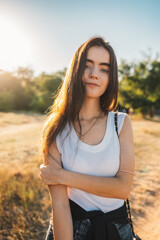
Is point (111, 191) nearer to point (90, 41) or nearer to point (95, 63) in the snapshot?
point (95, 63)

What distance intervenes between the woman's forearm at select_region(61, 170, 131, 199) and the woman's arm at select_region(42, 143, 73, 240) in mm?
112

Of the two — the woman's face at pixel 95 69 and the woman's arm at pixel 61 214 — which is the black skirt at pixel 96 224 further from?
the woman's face at pixel 95 69

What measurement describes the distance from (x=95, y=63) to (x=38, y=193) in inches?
113

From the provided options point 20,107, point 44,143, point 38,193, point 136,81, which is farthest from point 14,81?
point 44,143

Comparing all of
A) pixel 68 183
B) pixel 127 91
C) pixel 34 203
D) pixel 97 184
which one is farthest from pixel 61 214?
pixel 127 91

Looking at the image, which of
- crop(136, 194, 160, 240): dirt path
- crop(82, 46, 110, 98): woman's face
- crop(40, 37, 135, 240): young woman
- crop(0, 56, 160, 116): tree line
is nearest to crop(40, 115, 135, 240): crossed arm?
crop(40, 37, 135, 240): young woman

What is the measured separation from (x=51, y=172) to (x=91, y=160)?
31 centimetres

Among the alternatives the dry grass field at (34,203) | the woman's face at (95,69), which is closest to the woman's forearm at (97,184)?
the woman's face at (95,69)

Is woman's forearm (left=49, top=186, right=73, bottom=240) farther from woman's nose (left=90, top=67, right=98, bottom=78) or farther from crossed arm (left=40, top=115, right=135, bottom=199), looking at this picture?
woman's nose (left=90, top=67, right=98, bottom=78)

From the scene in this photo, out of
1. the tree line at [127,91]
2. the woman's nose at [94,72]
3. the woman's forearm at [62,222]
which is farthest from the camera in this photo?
the tree line at [127,91]

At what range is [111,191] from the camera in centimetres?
143

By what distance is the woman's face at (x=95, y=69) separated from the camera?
63.7 inches

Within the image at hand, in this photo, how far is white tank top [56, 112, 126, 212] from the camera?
4.75ft

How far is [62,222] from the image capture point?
4.53ft
